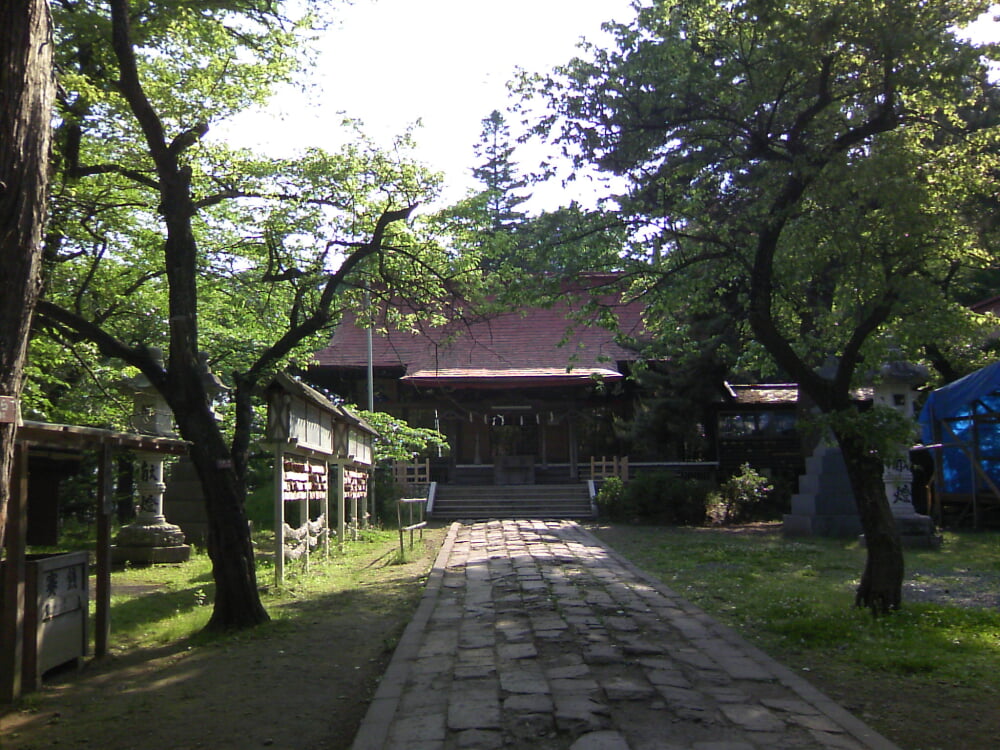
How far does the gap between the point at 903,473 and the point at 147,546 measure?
1307 centimetres

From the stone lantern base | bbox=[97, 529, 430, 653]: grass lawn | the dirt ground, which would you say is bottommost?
the dirt ground

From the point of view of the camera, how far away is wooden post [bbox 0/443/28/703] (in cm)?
624


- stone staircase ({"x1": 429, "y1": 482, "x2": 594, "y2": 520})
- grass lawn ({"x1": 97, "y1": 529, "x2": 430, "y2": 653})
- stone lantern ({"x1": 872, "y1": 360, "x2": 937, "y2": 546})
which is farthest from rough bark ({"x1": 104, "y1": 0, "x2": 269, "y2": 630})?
stone staircase ({"x1": 429, "y1": 482, "x2": 594, "y2": 520})

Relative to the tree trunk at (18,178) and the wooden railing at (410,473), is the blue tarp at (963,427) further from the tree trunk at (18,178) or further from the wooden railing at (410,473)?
the tree trunk at (18,178)

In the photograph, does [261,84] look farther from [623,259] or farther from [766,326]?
[766,326]

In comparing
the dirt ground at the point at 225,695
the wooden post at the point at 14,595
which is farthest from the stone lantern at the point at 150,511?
the wooden post at the point at 14,595

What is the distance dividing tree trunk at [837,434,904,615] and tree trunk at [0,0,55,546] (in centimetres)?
702

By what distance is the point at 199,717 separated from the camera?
234 inches

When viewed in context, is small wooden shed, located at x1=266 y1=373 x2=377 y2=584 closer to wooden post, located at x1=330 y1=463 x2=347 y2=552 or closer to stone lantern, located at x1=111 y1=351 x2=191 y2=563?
wooden post, located at x1=330 y1=463 x2=347 y2=552

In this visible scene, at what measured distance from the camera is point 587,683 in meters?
6.30

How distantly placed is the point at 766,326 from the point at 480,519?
15.9 m

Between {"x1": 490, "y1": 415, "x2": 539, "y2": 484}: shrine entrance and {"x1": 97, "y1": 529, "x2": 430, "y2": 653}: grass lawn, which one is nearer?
{"x1": 97, "y1": 529, "x2": 430, "y2": 653}: grass lawn

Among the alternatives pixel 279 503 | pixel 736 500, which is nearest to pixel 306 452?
pixel 279 503

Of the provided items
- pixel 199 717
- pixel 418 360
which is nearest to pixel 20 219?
pixel 199 717
